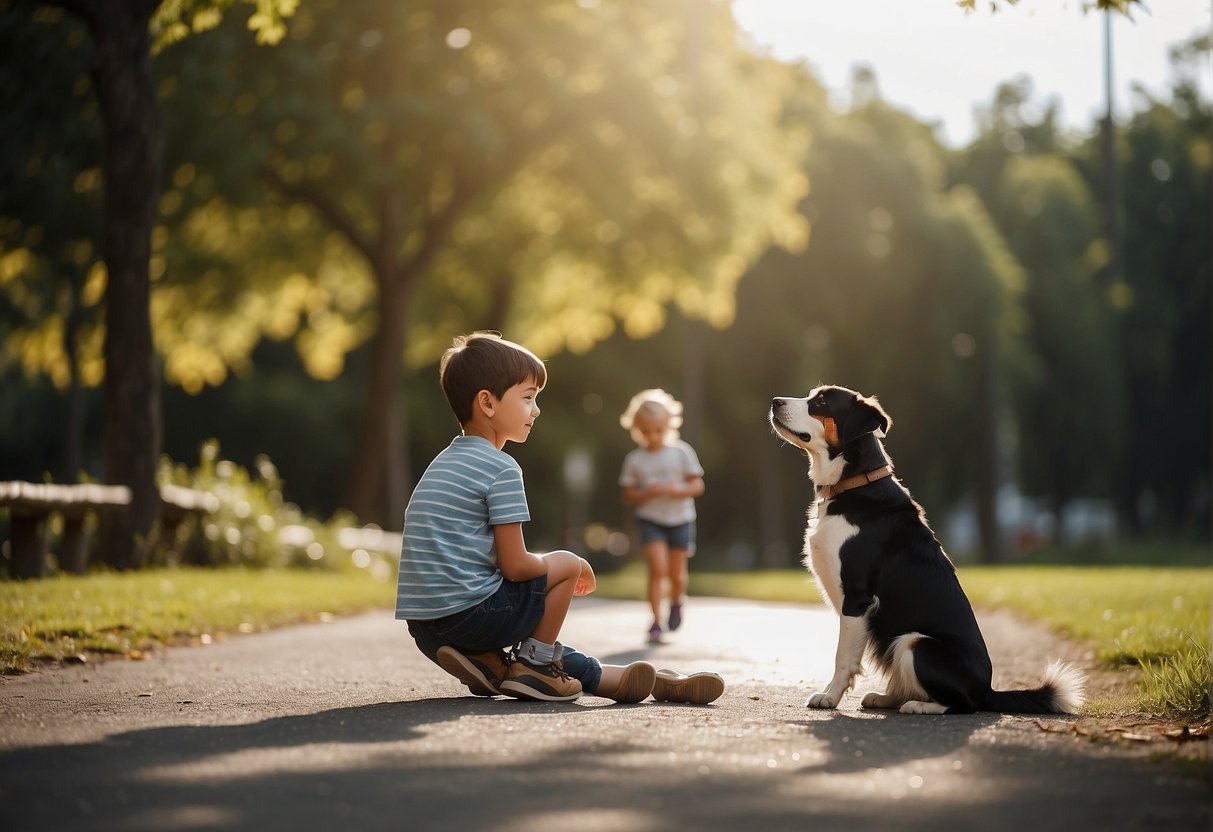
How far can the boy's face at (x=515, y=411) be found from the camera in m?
6.17

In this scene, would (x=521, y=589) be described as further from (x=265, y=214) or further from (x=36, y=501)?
(x=265, y=214)

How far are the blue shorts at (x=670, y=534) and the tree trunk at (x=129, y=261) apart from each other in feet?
16.3

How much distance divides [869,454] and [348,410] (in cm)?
3849

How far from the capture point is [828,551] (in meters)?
6.32

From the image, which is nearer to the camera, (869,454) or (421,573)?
(421,573)

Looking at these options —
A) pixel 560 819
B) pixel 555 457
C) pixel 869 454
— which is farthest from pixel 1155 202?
pixel 560 819

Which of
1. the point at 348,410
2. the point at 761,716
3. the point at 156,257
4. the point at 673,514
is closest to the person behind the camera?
the point at 761,716

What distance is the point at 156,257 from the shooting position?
22688mm

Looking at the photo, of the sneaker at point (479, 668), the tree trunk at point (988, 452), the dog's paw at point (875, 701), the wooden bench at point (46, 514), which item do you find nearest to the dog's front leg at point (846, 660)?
the dog's paw at point (875, 701)

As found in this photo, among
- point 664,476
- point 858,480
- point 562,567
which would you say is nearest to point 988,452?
point 664,476

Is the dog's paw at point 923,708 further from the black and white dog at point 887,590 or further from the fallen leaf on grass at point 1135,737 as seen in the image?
the fallen leaf on grass at point 1135,737

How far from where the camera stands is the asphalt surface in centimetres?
373

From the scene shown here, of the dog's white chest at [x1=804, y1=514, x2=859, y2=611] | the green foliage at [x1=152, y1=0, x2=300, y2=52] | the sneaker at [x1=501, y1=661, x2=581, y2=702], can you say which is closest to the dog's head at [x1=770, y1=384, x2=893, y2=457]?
the dog's white chest at [x1=804, y1=514, x2=859, y2=611]

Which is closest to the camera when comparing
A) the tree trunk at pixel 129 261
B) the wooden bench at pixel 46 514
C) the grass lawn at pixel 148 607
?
the grass lawn at pixel 148 607
